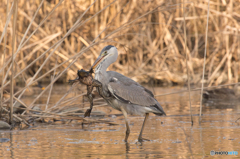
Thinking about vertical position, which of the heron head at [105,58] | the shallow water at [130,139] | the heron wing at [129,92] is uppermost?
the heron head at [105,58]

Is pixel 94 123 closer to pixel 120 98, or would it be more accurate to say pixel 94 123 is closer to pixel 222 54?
pixel 120 98

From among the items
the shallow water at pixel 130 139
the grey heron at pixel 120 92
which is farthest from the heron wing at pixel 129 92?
Answer: the shallow water at pixel 130 139

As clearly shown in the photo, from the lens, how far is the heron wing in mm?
4844

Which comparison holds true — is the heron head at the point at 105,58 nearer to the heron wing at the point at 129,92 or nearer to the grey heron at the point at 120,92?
the grey heron at the point at 120,92

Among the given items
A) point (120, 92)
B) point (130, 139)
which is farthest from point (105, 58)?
point (130, 139)

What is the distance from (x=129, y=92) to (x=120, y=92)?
0.49ft

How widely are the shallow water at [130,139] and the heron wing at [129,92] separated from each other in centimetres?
44

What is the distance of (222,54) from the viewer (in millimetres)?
11539

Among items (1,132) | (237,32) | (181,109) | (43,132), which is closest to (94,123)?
(43,132)

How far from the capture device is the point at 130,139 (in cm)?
485

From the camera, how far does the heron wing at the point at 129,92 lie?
15.9ft

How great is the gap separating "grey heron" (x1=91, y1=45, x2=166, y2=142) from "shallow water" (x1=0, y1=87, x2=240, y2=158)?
0.34m

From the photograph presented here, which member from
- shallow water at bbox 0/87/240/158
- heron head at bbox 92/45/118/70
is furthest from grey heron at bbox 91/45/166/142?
shallow water at bbox 0/87/240/158

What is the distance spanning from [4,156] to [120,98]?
1.56 meters
